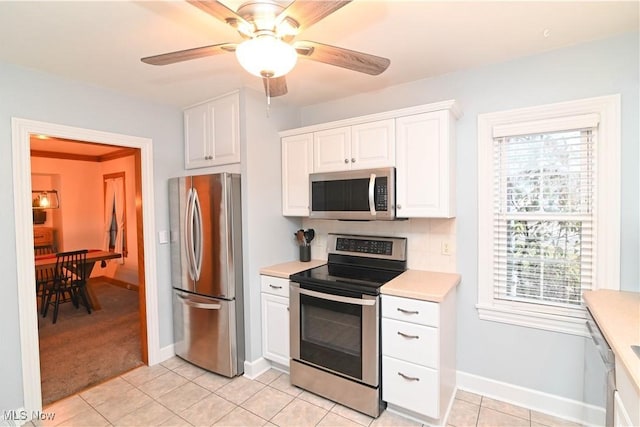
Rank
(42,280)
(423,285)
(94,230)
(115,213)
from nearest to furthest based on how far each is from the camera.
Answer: (423,285) → (42,280) → (115,213) → (94,230)

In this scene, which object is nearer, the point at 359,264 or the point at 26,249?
the point at 26,249

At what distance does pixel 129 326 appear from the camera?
3.77 metres

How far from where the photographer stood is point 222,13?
1.15m

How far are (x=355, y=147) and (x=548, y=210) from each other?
4.64 feet

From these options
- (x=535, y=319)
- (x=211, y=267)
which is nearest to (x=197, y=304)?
(x=211, y=267)

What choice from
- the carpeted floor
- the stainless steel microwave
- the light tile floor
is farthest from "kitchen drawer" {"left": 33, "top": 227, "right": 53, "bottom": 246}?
the stainless steel microwave

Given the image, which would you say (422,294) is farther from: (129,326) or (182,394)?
(129,326)

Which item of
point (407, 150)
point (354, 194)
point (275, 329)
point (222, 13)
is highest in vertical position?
point (222, 13)

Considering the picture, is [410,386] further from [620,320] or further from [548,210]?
[548,210]

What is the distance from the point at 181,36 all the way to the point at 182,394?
8.26 feet

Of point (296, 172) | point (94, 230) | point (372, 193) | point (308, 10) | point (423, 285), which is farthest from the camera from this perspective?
point (94, 230)

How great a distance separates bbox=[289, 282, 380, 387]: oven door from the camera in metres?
2.09

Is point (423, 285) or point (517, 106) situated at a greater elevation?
point (517, 106)

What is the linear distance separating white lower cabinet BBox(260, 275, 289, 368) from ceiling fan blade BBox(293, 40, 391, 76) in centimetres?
167
